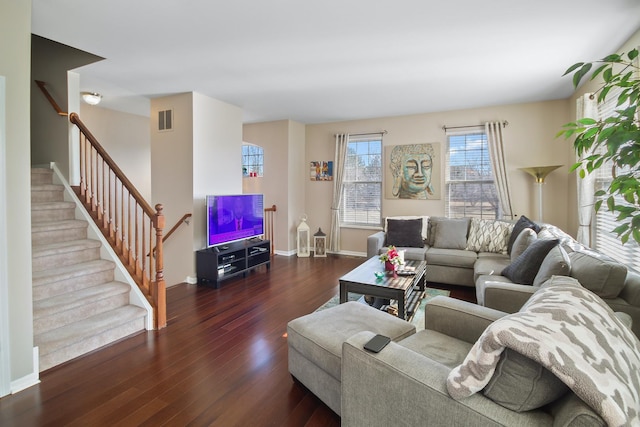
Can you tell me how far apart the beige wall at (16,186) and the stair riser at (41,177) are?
73.4 inches

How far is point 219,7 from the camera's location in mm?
2379

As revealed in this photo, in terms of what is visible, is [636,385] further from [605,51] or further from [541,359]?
[605,51]

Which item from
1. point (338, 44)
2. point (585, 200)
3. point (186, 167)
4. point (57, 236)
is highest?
point (338, 44)

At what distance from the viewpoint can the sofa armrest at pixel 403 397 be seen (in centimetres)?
106

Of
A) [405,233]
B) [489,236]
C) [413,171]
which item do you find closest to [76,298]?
[405,233]

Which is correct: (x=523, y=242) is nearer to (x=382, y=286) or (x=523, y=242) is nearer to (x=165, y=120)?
(x=382, y=286)

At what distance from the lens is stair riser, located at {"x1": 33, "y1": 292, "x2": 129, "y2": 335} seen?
256cm

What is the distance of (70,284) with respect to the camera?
296cm

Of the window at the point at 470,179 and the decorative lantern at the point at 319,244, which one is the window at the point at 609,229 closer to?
the window at the point at 470,179

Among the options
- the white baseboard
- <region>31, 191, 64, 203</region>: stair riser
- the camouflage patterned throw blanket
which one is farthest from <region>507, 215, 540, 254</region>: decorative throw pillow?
<region>31, 191, 64, 203</region>: stair riser

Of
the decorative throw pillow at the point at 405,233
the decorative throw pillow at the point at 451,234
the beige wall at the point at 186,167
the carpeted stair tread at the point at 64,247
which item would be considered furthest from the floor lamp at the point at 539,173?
the carpeted stair tread at the point at 64,247

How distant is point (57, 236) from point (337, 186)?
170 inches

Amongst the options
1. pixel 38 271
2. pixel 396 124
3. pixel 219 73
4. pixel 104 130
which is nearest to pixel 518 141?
pixel 396 124

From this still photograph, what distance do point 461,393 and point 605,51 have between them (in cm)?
368
